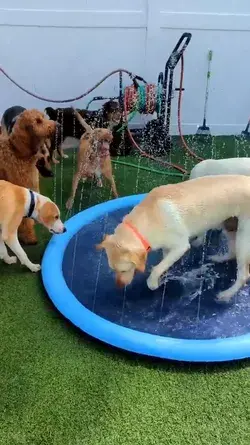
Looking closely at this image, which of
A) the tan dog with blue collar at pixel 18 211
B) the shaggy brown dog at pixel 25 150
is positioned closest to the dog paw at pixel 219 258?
the tan dog with blue collar at pixel 18 211

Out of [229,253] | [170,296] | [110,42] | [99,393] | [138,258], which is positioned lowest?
[99,393]

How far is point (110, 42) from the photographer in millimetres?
5301

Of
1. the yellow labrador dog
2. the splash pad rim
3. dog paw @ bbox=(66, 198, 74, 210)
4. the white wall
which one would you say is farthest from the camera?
the white wall

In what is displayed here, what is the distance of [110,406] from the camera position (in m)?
2.28

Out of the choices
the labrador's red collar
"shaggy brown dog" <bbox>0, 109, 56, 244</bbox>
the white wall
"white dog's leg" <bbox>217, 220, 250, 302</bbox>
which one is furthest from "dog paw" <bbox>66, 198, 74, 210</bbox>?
the white wall

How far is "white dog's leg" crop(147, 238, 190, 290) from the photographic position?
2732 millimetres

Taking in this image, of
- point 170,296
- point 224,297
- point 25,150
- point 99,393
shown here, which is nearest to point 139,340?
point 99,393

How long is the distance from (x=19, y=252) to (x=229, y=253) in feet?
4.52

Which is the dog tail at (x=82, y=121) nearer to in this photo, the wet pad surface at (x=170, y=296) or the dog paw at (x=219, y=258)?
the wet pad surface at (x=170, y=296)

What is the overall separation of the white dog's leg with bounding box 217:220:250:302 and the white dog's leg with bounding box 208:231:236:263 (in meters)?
0.32

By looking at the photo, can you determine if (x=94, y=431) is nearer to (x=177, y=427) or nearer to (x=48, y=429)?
(x=48, y=429)

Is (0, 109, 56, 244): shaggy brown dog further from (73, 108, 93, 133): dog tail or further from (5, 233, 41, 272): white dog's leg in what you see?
(73, 108, 93, 133): dog tail

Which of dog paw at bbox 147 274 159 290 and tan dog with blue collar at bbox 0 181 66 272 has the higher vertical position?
tan dog with blue collar at bbox 0 181 66 272

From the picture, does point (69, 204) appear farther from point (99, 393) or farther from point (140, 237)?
point (99, 393)
